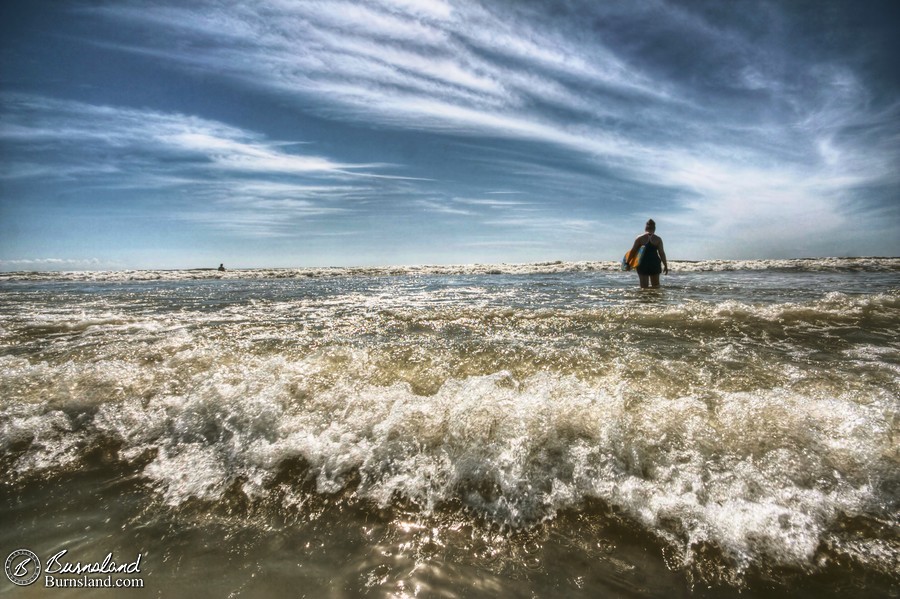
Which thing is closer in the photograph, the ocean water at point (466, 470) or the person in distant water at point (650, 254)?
the ocean water at point (466, 470)

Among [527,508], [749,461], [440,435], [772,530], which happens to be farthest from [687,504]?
[440,435]

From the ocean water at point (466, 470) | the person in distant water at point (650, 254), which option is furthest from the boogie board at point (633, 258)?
the ocean water at point (466, 470)

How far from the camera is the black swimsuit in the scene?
11711 mm

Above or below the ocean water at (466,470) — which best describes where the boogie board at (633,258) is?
above

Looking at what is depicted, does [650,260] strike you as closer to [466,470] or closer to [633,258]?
[633,258]

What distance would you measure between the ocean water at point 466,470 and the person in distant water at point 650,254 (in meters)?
7.57

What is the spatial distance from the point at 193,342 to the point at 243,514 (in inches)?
141

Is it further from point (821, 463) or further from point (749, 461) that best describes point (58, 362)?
point (821, 463)

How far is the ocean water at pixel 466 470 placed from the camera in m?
1.78

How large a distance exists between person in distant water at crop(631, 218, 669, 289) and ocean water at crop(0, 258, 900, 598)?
24.8 feet

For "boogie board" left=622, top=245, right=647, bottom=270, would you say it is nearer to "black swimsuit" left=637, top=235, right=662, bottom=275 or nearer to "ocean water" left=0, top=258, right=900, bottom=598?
"black swimsuit" left=637, top=235, right=662, bottom=275

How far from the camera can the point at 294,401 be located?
3.21m

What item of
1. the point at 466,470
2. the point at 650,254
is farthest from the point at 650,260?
the point at 466,470

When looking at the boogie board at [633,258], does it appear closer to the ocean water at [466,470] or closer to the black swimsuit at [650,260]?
the black swimsuit at [650,260]
